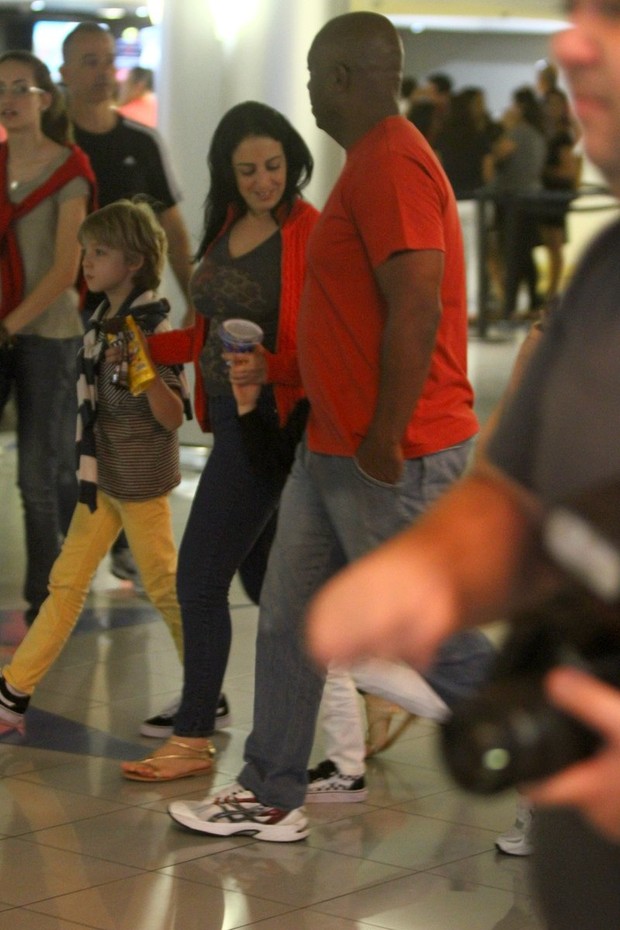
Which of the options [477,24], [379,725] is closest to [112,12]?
[477,24]

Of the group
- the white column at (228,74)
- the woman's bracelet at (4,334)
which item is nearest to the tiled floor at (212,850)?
the woman's bracelet at (4,334)

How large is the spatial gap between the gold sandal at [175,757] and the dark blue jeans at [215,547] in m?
0.04

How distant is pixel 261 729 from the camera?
3.83m

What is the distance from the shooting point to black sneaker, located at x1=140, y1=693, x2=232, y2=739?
15.5 feet

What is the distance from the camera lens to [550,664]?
1300 mm

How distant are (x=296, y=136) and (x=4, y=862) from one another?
2014mm

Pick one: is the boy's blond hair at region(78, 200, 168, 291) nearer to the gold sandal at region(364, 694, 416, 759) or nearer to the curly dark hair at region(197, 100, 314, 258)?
the curly dark hair at region(197, 100, 314, 258)

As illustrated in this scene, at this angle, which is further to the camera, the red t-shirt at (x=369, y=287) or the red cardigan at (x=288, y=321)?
the red cardigan at (x=288, y=321)

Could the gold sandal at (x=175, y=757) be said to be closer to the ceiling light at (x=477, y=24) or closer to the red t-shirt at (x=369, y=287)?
the red t-shirt at (x=369, y=287)

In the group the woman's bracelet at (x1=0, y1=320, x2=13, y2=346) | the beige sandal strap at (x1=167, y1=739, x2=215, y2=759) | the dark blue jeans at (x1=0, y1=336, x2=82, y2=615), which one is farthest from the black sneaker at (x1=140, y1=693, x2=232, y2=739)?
the woman's bracelet at (x1=0, y1=320, x2=13, y2=346)

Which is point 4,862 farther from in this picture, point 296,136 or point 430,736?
point 296,136

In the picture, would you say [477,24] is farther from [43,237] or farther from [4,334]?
[4,334]

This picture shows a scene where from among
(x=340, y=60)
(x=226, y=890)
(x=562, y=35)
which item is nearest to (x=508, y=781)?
(x=562, y=35)

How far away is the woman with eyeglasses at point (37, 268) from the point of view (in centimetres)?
575
